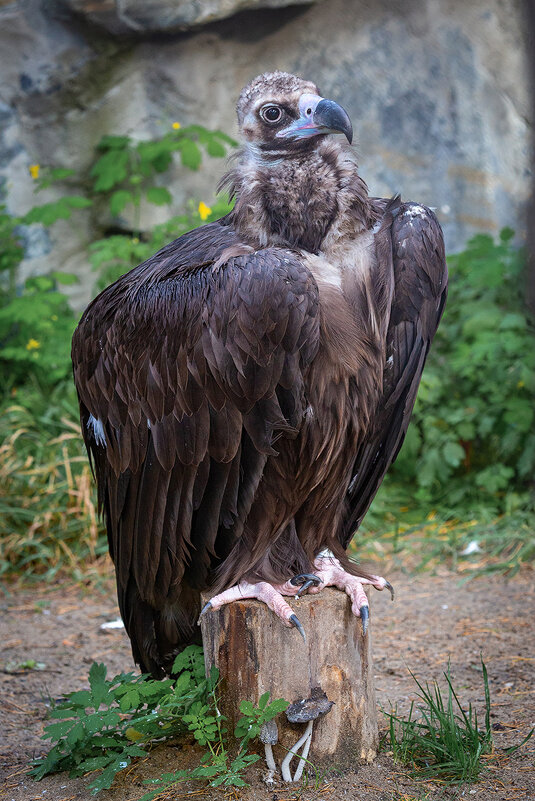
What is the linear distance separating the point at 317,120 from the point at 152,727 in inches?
71.0

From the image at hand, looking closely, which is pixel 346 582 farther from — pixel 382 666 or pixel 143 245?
pixel 143 245

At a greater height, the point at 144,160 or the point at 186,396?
the point at 144,160

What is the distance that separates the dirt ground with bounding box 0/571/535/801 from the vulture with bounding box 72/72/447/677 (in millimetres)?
473

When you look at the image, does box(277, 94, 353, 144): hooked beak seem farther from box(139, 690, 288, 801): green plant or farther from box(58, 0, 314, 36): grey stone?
box(58, 0, 314, 36): grey stone

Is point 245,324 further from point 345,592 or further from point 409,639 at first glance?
point 409,639

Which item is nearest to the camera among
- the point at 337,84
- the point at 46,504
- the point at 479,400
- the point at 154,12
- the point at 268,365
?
the point at 268,365

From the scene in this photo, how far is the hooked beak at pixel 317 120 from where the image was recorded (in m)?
2.57

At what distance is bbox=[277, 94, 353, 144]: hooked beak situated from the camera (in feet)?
8.42

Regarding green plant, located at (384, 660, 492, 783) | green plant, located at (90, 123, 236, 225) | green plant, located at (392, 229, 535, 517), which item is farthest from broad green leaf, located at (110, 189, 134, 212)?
green plant, located at (384, 660, 492, 783)

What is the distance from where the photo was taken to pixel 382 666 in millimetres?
3650

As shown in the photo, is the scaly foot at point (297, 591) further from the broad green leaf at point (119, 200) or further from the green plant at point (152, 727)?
the broad green leaf at point (119, 200)

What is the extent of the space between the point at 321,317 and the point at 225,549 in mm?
783

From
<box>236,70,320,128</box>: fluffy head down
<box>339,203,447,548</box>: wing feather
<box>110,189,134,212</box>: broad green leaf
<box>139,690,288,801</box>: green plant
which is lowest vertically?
<box>139,690,288,801</box>: green plant

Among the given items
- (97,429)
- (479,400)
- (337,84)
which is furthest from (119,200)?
(97,429)
